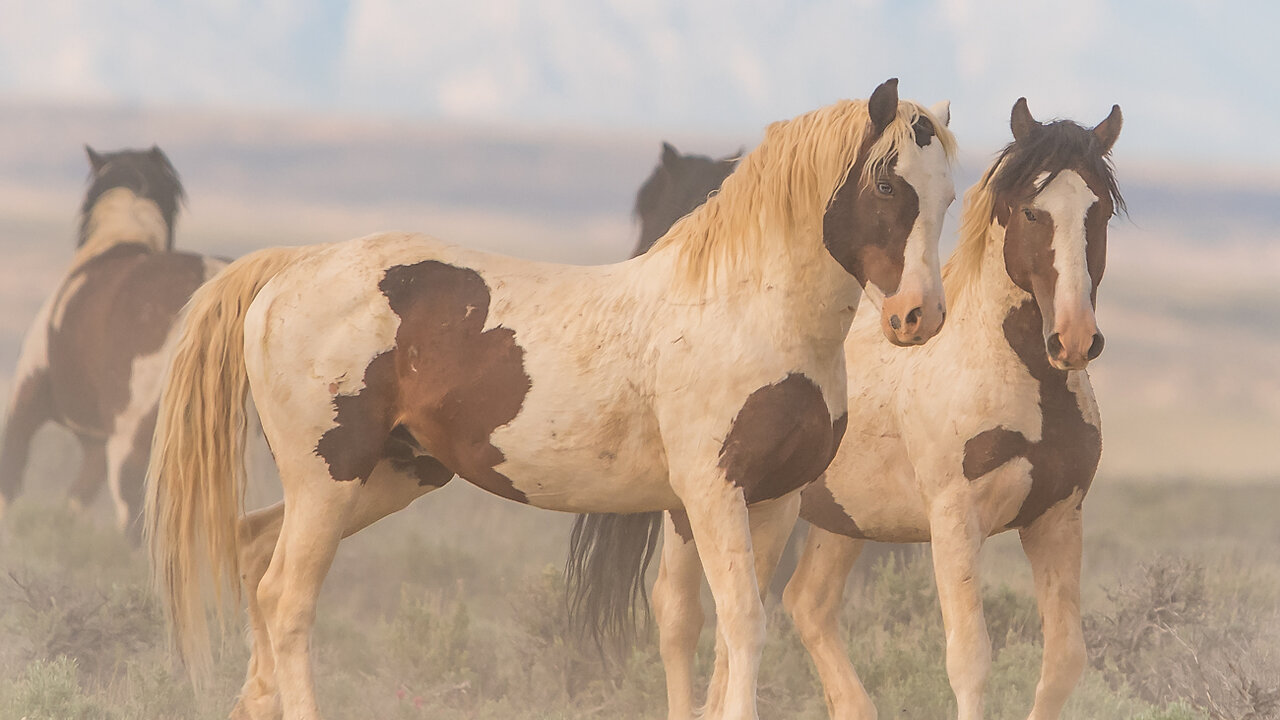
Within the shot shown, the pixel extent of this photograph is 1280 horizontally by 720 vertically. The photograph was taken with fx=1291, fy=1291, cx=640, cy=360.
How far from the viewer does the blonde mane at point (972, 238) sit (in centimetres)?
439

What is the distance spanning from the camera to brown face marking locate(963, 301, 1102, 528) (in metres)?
4.16

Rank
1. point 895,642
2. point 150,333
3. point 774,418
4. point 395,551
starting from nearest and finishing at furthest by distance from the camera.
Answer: point 774,418, point 895,642, point 150,333, point 395,551

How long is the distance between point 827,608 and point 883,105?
7.43ft

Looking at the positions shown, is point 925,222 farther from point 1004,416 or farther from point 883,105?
point 1004,416

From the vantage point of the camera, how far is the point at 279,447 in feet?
13.8

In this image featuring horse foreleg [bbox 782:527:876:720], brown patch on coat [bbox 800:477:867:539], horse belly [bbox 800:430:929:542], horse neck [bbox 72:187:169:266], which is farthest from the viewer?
horse neck [bbox 72:187:169:266]

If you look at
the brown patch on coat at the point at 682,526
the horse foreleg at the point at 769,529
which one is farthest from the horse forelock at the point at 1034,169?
the brown patch on coat at the point at 682,526

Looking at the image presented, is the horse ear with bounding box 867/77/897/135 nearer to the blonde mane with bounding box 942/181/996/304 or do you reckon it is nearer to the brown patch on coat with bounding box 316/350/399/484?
the blonde mane with bounding box 942/181/996/304

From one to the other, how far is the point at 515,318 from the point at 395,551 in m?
6.16

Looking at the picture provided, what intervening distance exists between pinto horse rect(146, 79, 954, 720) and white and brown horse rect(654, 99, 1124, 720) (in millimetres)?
489

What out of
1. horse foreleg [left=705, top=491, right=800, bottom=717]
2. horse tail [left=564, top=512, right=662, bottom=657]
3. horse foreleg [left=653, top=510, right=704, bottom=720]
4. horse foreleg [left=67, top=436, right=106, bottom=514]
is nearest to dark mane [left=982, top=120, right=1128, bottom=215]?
horse foreleg [left=705, top=491, right=800, bottom=717]

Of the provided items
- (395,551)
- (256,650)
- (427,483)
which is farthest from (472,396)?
(395,551)

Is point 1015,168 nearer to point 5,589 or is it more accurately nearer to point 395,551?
point 5,589

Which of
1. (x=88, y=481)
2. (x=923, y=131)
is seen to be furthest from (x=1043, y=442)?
(x=88, y=481)
